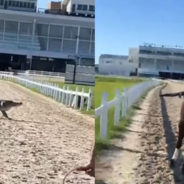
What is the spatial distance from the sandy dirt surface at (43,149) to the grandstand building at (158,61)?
14.1 feet

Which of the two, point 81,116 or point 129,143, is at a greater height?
point 129,143

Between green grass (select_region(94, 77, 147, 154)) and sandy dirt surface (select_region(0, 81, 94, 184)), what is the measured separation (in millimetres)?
4331

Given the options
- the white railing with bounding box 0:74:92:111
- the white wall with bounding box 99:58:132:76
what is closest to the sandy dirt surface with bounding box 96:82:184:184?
the white wall with bounding box 99:58:132:76

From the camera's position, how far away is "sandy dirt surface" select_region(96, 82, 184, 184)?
1.28 meters

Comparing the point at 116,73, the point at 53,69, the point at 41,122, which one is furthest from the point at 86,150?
the point at 53,69

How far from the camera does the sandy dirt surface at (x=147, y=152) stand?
1.28m

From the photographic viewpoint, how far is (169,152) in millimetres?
1302

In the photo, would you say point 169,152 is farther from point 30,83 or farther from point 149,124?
point 30,83

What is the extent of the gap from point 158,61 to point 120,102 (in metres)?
0.15

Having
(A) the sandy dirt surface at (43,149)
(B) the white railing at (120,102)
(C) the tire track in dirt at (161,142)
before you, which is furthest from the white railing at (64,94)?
(C) the tire track in dirt at (161,142)

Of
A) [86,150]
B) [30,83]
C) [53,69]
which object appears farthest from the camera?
[30,83]

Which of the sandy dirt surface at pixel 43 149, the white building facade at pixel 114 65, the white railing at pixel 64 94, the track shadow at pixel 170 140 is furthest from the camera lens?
the white railing at pixel 64 94

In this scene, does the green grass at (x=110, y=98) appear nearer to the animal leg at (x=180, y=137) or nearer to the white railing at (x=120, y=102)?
the white railing at (x=120, y=102)

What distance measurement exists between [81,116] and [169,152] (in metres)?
14.8
